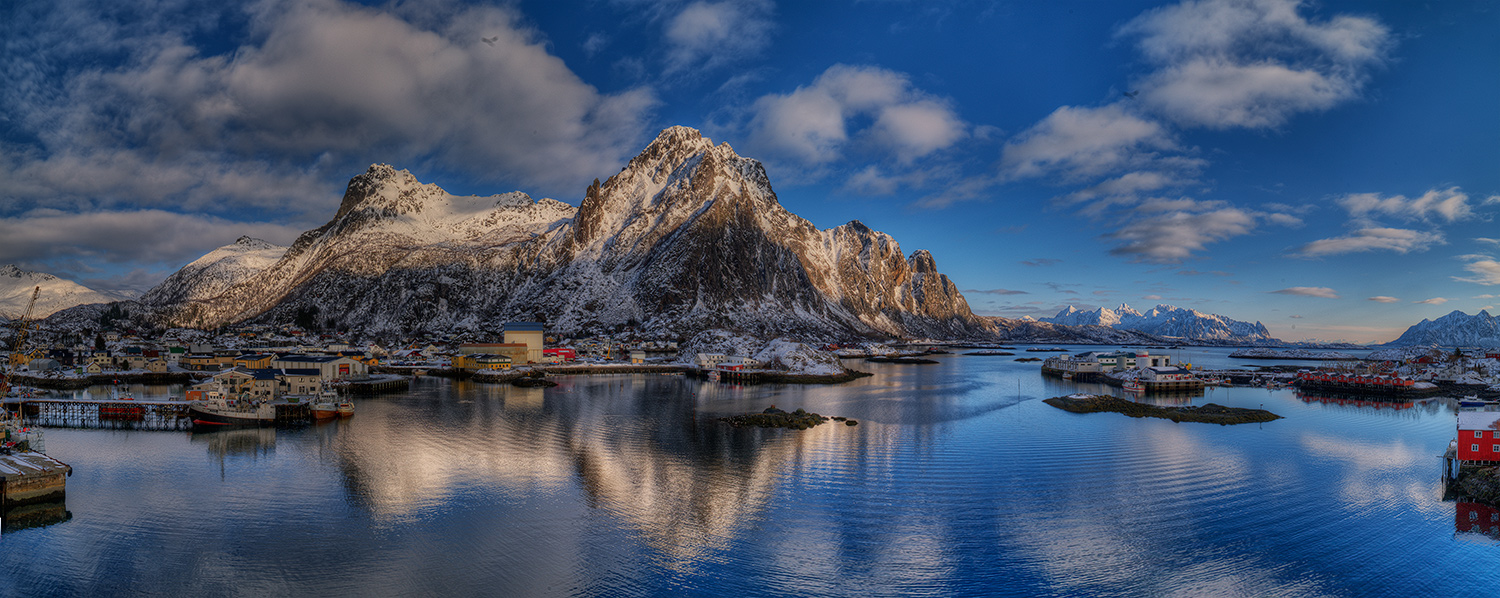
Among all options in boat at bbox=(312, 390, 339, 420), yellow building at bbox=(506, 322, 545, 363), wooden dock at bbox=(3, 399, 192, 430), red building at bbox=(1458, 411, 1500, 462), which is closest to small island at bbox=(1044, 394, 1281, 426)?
red building at bbox=(1458, 411, 1500, 462)

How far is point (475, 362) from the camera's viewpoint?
274 ft

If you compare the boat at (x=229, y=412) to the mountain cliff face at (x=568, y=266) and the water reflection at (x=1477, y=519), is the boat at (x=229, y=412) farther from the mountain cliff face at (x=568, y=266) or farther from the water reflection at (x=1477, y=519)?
the mountain cliff face at (x=568, y=266)

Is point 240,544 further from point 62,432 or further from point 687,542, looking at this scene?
point 62,432

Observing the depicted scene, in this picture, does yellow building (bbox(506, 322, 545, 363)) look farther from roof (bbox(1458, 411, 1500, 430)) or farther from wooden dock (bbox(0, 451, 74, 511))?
roof (bbox(1458, 411, 1500, 430))

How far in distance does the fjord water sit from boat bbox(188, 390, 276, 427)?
2299 millimetres

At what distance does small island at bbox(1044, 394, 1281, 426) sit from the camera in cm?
4797

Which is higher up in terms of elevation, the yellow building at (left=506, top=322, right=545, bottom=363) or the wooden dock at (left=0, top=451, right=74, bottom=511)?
the yellow building at (left=506, top=322, right=545, bottom=363)

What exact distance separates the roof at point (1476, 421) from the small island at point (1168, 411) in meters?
17.9

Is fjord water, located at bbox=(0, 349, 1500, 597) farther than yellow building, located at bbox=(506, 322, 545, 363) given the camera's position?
No

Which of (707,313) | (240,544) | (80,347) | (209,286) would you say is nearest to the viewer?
(240,544)

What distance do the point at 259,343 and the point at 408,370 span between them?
1643 inches

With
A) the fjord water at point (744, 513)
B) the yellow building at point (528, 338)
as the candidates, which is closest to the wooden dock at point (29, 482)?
the fjord water at point (744, 513)

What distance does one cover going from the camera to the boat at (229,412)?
140 feet

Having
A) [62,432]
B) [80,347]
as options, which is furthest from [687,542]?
[80,347]
